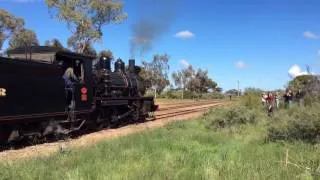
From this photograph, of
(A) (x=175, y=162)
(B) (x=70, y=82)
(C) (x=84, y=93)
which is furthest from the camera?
(C) (x=84, y=93)

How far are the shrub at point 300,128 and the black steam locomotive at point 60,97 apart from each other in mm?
7307

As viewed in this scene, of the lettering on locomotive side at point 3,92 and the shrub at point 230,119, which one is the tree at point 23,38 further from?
the lettering on locomotive side at point 3,92

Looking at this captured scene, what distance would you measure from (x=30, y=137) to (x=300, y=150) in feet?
29.0

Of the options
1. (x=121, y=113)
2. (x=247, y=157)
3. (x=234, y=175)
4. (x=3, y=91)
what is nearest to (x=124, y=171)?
(x=234, y=175)

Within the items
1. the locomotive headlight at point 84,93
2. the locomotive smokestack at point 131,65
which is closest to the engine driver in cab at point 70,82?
the locomotive headlight at point 84,93

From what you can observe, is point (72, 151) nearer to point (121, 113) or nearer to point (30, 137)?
point (30, 137)

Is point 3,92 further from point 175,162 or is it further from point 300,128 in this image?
point 300,128

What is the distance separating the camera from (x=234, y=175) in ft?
31.4

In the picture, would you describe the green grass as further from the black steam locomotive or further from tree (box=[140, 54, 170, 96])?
tree (box=[140, 54, 170, 96])

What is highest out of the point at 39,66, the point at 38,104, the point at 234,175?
the point at 39,66

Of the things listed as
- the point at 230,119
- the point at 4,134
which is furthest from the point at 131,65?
the point at 4,134

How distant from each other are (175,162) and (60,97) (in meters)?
7.70

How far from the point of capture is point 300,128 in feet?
48.6

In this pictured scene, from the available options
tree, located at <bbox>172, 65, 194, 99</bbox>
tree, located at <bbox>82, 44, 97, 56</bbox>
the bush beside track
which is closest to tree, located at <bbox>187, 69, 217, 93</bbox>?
tree, located at <bbox>172, 65, 194, 99</bbox>
